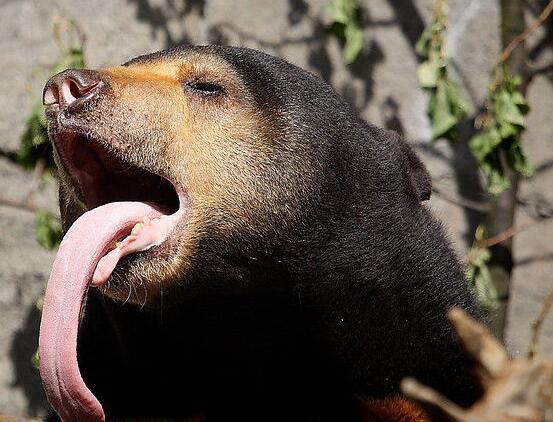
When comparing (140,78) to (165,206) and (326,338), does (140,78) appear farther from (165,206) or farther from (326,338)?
(326,338)

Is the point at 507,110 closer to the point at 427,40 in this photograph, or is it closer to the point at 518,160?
the point at 518,160

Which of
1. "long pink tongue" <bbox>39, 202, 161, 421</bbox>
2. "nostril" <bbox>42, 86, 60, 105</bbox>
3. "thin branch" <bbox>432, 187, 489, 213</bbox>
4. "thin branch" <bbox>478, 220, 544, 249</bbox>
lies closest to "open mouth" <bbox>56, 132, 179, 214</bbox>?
"nostril" <bbox>42, 86, 60, 105</bbox>

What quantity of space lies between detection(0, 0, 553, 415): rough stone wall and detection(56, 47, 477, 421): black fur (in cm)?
218

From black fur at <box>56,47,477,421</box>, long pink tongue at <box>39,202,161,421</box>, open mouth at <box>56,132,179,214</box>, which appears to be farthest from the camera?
black fur at <box>56,47,477,421</box>

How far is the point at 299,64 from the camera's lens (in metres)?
5.80

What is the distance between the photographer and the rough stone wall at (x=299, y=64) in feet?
18.6

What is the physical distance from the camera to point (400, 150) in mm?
3945

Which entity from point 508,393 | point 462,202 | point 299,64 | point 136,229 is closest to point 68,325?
point 136,229

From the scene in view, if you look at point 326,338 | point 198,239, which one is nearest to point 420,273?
point 326,338

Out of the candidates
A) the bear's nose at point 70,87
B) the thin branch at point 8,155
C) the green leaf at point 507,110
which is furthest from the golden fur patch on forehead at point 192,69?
the thin branch at point 8,155

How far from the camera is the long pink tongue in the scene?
2928mm

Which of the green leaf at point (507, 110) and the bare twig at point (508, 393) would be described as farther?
the green leaf at point (507, 110)

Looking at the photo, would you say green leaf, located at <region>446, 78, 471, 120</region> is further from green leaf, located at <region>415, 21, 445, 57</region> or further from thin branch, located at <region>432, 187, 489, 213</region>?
thin branch, located at <region>432, 187, 489, 213</region>

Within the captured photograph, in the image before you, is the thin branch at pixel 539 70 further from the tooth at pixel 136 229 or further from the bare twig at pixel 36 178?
the tooth at pixel 136 229
